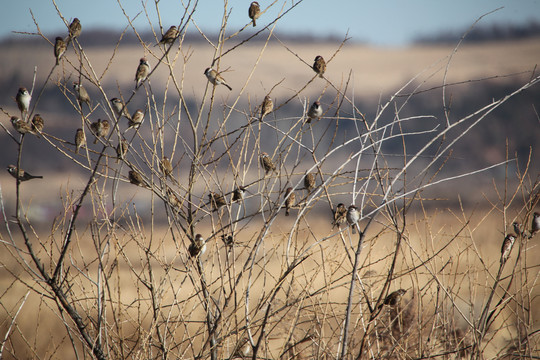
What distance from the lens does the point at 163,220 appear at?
12.7 m

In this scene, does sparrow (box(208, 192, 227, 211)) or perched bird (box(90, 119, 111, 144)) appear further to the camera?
perched bird (box(90, 119, 111, 144))

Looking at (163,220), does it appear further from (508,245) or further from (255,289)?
(508,245)

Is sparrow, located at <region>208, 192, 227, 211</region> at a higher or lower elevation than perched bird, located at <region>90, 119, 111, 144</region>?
lower

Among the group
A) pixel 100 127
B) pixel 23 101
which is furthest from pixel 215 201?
pixel 23 101

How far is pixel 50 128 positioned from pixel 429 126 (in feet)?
38.3

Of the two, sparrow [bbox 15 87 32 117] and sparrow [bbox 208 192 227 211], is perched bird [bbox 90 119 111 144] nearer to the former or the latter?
sparrow [bbox 15 87 32 117]

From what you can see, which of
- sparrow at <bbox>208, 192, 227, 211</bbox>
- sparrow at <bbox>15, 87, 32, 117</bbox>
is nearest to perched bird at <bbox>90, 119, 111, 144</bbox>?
sparrow at <bbox>15, 87, 32, 117</bbox>

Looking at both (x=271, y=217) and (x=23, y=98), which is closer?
(x=271, y=217)

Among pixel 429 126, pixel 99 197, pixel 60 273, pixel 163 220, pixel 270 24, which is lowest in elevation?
pixel 60 273

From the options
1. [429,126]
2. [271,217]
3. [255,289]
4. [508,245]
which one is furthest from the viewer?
[429,126]

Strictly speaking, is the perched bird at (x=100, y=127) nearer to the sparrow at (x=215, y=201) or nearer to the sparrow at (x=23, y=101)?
the sparrow at (x=23, y=101)

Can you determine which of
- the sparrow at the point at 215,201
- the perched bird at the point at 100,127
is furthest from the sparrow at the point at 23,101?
the sparrow at the point at 215,201

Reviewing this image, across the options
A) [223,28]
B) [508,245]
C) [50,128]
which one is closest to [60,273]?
[223,28]

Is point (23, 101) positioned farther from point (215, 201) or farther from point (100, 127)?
point (215, 201)
